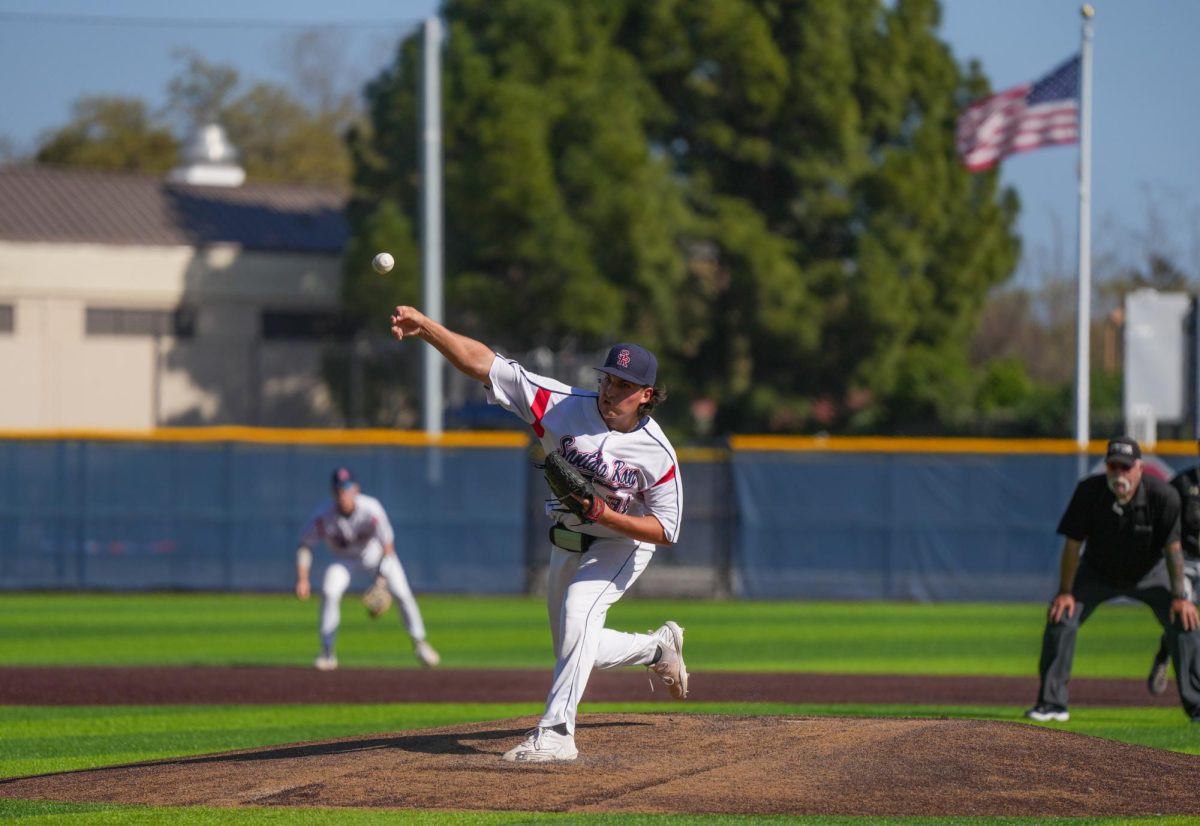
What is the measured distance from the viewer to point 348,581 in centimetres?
1474

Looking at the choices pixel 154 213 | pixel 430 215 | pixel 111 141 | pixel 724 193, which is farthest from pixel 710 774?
pixel 111 141

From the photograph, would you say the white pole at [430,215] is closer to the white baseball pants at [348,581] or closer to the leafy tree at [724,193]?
the leafy tree at [724,193]

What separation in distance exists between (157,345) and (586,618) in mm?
30129

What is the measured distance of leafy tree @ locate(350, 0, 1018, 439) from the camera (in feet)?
108

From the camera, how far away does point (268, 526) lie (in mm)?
23812

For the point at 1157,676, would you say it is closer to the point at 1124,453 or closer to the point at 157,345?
the point at 1124,453

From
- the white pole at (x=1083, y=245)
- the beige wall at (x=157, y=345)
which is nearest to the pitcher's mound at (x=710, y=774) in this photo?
the white pole at (x=1083, y=245)

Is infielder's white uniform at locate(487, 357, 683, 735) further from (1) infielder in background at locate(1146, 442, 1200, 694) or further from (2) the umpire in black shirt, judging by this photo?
(1) infielder in background at locate(1146, 442, 1200, 694)

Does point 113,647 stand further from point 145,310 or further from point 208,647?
point 145,310

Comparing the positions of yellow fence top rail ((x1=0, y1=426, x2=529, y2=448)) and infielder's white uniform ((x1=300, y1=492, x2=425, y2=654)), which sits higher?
yellow fence top rail ((x1=0, y1=426, x2=529, y2=448))

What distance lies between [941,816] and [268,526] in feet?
59.2

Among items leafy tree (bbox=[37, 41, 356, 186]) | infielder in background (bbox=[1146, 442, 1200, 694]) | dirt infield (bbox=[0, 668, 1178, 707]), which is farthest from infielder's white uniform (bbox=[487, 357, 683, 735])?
leafy tree (bbox=[37, 41, 356, 186])

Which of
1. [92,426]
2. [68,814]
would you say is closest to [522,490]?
[92,426]

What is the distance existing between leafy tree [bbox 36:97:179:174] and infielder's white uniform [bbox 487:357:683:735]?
48234mm
